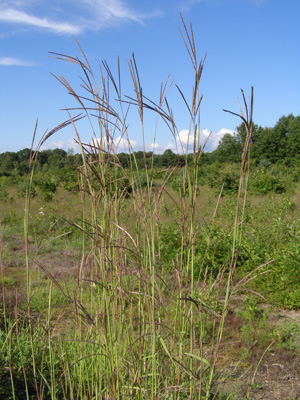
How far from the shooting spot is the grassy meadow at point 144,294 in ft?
3.65

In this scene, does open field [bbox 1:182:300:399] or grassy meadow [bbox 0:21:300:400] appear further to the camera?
open field [bbox 1:182:300:399]

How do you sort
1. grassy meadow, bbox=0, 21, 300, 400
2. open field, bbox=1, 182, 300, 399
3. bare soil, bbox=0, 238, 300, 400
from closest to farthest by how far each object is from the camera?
grassy meadow, bbox=0, 21, 300, 400, open field, bbox=1, 182, 300, 399, bare soil, bbox=0, 238, 300, 400

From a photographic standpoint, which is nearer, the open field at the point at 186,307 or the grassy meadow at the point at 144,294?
the grassy meadow at the point at 144,294

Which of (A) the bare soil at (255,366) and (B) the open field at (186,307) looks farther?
(A) the bare soil at (255,366)

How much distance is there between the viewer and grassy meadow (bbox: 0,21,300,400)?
1113 millimetres

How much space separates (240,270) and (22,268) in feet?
9.65

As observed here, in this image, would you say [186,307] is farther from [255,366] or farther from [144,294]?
[255,366]

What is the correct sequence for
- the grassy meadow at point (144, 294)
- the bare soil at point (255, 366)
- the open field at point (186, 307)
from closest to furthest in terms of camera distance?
the grassy meadow at point (144, 294), the open field at point (186, 307), the bare soil at point (255, 366)

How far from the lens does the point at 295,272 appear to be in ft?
11.2

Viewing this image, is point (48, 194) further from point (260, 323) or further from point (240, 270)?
point (260, 323)

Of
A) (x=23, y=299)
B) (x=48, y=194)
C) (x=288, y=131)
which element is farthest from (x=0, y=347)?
(x=288, y=131)

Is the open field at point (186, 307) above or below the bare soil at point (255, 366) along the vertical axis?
above

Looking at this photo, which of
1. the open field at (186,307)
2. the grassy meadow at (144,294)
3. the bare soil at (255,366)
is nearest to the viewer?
the grassy meadow at (144,294)

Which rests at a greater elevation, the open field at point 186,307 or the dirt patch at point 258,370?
the open field at point 186,307
